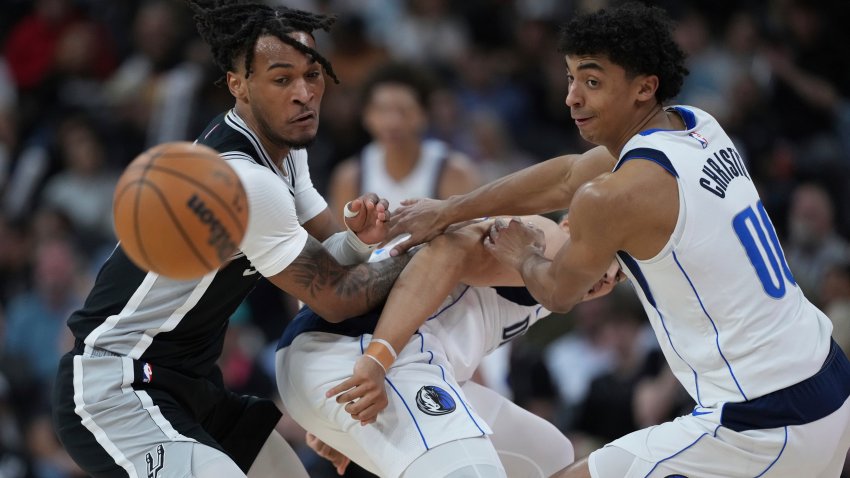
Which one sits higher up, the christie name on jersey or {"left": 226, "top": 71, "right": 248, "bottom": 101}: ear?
{"left": 226, "top": 71, "right": 248, "bottom": 101}: ear

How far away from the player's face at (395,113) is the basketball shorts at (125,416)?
4.00 metres

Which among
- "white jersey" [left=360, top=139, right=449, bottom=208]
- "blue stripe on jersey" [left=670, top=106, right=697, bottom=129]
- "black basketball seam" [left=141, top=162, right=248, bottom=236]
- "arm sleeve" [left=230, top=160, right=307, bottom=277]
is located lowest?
"white jersey" [left=360, top=139, right=449, bottom=208]

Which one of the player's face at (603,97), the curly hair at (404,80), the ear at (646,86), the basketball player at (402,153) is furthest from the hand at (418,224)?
the curly hair at (404,80)

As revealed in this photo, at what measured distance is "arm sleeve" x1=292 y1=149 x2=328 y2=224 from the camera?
5425 mm

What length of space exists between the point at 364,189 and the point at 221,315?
3.99 metres

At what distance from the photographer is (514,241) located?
198 inches

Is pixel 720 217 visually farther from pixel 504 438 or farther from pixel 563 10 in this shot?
pixel 563 10

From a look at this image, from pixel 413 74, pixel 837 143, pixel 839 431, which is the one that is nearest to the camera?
pixel 839 431

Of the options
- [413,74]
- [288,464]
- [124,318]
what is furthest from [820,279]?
[124,318]

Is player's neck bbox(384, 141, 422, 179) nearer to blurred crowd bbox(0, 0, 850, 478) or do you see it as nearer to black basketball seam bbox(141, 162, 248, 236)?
blurred crowd bbox(0, 0, 850, 478)

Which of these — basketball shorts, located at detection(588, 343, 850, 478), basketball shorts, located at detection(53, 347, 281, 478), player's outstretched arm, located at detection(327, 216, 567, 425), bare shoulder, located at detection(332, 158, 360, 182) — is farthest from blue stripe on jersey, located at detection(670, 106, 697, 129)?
bare shoulder, located at detection(332, 158, 360, 182)

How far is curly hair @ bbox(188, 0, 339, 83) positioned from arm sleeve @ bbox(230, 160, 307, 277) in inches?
21.8

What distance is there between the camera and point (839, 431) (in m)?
4.38

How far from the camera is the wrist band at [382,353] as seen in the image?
4773mm
